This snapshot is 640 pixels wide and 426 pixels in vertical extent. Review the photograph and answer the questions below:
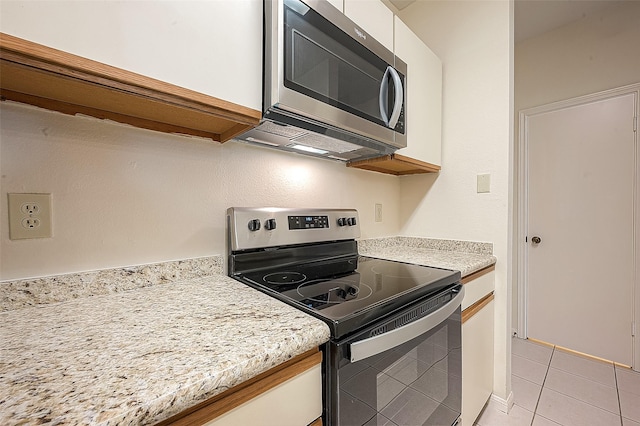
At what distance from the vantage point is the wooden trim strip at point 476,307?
124cm

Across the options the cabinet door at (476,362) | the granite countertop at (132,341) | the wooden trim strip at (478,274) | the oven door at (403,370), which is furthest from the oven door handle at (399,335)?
the cabinet door at (476,362)

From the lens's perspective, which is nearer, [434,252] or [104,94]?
[104,94]

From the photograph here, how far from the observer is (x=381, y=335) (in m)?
0.71

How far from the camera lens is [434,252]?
170cm

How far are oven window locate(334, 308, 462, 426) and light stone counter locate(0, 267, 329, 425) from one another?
0.18 metres

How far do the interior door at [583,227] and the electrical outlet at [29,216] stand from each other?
3075 mm

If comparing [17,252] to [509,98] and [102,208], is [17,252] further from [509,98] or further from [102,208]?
[509,98]

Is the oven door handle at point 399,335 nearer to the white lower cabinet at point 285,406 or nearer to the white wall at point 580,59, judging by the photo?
the white lower cabinet at point 285,406

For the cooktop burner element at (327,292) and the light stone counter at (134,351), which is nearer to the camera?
the light stone counter at (134,351)

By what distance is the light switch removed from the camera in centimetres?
158

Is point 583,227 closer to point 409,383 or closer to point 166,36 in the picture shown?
point 409,383

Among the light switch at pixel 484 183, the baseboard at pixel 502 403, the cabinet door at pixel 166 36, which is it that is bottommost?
the baseboard at pixel 502 403

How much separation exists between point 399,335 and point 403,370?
0.17 m

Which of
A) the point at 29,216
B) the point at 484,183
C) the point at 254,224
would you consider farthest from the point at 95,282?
the point at 484,183
